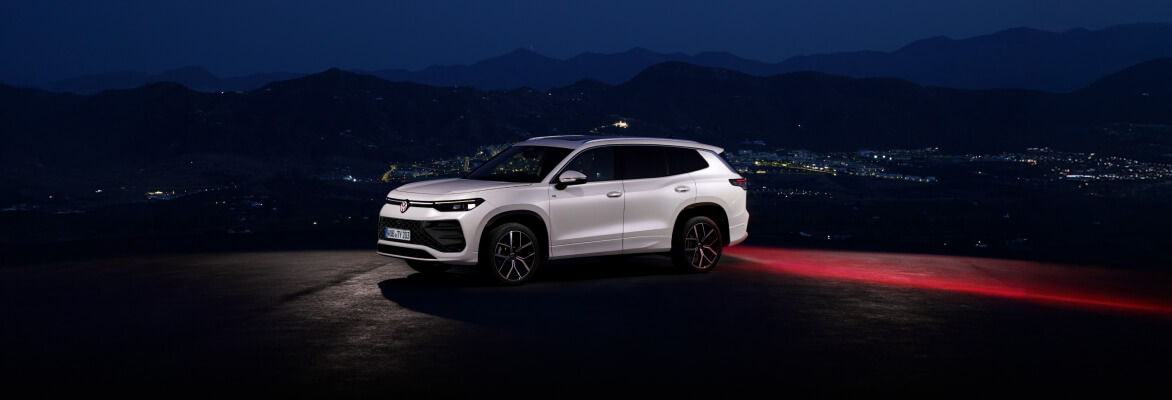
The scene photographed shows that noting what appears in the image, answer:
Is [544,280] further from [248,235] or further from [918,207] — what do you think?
[918,207]

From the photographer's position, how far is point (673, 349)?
8531 millimetres

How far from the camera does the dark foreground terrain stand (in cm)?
737

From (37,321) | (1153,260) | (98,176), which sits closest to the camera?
Answer: (37,321)

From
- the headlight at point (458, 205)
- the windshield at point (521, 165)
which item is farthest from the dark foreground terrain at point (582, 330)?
the windshield at point (521, 165)

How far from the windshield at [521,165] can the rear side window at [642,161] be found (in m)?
0.78

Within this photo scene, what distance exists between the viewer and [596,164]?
13.0m

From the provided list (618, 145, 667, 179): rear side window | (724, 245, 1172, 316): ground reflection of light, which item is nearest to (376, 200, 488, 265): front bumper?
(618, 145, 667, 179): rear side window

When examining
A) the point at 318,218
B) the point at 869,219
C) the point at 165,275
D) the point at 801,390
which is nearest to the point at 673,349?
the point at 801,390

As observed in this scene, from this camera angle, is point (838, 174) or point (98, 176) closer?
point (838, 174)

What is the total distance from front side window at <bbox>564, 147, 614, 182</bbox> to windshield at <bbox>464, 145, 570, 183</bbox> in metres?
0.20

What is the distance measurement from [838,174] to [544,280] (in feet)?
510

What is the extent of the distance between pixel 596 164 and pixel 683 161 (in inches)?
53.3

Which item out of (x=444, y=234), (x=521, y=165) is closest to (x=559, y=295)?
(x=444, y=234)

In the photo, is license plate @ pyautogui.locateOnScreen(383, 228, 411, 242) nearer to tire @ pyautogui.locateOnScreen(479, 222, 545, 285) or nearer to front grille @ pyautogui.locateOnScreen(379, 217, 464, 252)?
front grille @ pyautogui.locateOnScreen(379, 217, 464, 252)
